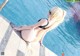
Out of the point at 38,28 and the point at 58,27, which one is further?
the point at 58,27

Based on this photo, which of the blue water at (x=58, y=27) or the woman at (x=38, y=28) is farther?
the blue water at (x=58, y=27)

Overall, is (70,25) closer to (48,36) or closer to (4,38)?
(48,36)

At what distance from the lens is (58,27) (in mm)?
2139

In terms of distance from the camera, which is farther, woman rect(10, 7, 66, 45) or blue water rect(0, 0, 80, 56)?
blue water rect(0, 0, 80, 56)

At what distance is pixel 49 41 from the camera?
6.98 feet

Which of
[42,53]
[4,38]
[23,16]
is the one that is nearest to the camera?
[4,38]

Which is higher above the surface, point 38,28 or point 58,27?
point 38,28

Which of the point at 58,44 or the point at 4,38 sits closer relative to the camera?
the point at 4,38

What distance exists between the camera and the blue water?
193 centimetres

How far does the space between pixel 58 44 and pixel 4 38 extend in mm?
821

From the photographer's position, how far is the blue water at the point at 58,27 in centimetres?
193

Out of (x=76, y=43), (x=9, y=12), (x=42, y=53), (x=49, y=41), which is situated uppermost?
(x=9, y=12)

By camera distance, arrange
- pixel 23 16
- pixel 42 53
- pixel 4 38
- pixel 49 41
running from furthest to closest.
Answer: pixel 49 41 < pixel 23 16 < pixel 42 53 < pixel 4 38

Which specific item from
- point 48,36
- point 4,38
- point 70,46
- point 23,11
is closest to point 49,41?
point 48,36
